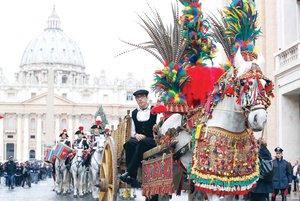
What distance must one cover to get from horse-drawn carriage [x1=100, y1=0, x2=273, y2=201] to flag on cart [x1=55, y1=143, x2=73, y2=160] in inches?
472

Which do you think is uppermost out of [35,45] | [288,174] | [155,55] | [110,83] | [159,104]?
[35,45]

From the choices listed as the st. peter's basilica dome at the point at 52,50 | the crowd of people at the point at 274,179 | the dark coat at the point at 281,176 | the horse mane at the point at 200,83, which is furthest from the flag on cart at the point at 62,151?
the st. peter's basilica dome at the point at 52,50

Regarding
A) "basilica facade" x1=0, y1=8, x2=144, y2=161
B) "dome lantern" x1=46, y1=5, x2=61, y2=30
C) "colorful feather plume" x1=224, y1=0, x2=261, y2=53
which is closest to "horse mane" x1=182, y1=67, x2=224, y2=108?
"colorful feather plume" x1=224, y1=0, x2=261, y2=53

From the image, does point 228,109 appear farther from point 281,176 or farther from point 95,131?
point 281,176

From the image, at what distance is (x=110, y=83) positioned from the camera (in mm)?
162000

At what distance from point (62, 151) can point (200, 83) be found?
47.9 ft

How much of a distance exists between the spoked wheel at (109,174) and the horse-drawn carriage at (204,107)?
26mm

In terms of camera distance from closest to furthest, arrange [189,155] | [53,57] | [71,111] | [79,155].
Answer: [189,155], [79,155], [71,111], [53,57]

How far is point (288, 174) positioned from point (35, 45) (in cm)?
16825

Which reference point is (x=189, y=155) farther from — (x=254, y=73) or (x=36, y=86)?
(x=36, y=86)

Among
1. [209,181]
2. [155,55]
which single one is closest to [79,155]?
[155,55]

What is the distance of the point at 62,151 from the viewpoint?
23.1 metres

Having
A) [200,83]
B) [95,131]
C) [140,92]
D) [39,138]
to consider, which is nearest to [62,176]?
[95,131]

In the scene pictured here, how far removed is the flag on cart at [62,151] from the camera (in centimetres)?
2297
